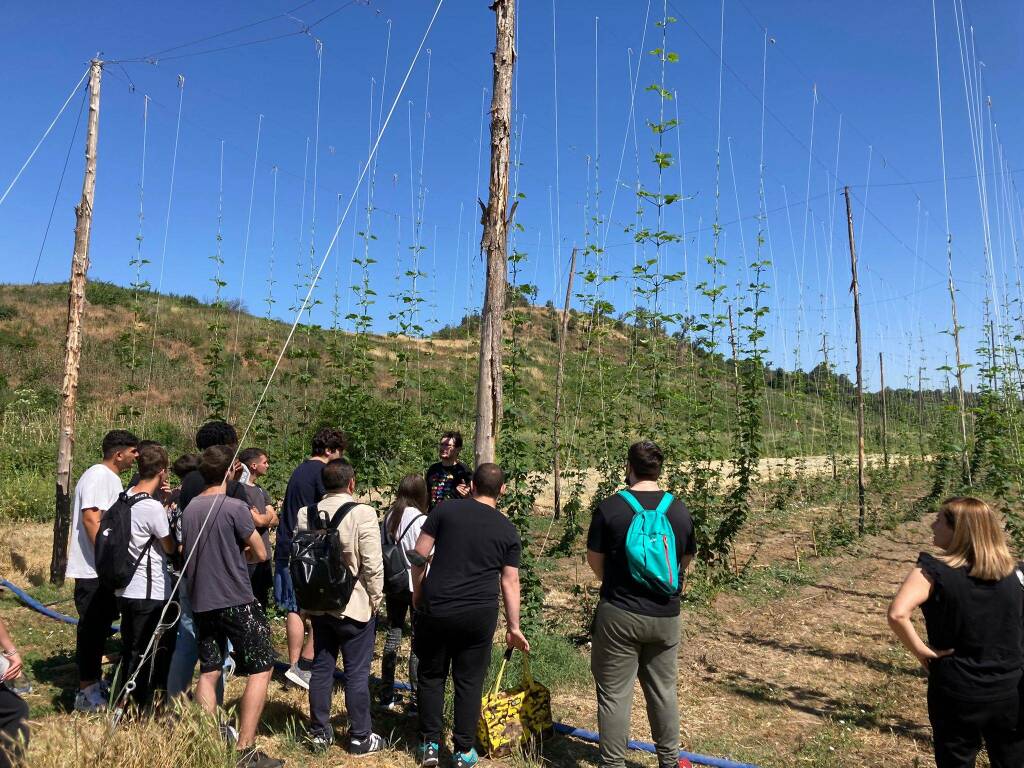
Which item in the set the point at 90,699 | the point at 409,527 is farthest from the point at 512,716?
the point at 90,699

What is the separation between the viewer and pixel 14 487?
10.5 m

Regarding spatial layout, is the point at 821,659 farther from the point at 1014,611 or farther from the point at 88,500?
the point at 88,500

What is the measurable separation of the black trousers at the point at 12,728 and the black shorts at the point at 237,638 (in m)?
0.91

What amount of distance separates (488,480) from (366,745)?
1.64m

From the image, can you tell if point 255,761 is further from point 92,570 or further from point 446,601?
point 92,570

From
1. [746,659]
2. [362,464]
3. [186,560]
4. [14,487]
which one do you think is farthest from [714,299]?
[14,487]

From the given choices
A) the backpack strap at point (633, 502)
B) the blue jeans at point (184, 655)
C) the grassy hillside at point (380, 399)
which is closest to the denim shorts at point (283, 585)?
the blue jeans at point (184, 655)

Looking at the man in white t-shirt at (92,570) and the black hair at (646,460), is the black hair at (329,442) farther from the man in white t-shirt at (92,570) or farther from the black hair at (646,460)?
the black hair at (646,460)

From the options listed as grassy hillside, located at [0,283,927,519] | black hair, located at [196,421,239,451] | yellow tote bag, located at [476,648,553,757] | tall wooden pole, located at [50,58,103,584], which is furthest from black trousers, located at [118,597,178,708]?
tall wooden pole, located at [50,58,103,584]

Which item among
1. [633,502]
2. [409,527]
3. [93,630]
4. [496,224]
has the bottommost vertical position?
[93,630]

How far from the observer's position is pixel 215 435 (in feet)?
14.2

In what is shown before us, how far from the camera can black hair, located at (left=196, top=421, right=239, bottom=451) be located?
4.28 metres

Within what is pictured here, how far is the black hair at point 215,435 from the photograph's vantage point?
4277 millimetres

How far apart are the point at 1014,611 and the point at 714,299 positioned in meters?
4.82
